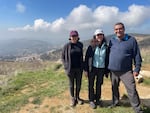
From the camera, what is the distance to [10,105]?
1006 cm

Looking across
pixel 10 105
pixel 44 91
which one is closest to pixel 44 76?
pixel 44 91

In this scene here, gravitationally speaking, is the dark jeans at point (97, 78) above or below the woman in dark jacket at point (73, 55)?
below

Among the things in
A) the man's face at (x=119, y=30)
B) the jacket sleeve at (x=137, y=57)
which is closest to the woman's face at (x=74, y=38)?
the man's face at (x=119, y=30)

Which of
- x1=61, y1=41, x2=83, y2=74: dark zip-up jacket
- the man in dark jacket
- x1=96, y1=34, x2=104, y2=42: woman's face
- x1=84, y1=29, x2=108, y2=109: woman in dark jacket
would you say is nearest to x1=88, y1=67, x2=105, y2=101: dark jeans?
x1=84, y1=29, x2=108, y2=109: woman in dark jacket

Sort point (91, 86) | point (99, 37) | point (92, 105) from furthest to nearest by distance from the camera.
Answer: point (92, 105)
point (91, 86)
point (99, 37)

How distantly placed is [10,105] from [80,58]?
11.9 feet

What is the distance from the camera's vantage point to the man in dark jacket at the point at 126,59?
711 cm

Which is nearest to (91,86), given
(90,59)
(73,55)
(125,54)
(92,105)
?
(92,105)

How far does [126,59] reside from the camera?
284 inches

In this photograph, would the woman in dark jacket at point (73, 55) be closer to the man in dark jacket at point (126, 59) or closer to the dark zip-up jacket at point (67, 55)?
the dark zip-up jacket at point (67, 55)

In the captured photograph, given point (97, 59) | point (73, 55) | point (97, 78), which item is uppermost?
point (73, 55)

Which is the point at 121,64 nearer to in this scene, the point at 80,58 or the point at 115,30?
the point at 115,30

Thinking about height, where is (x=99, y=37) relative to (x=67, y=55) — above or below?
above

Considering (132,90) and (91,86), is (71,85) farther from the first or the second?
(132,90)
